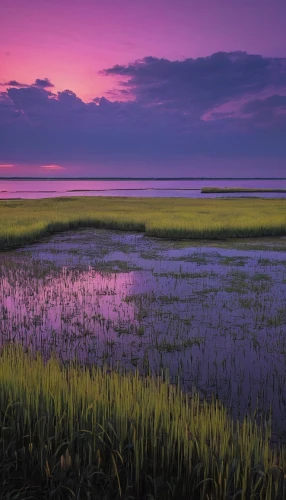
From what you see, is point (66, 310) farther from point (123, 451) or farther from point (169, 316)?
point (123, 451)

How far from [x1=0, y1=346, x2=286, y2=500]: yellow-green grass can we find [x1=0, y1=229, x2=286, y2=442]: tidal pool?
68cm

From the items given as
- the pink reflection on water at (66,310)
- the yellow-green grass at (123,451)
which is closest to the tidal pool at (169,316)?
the pink reflection on water at (66,310)

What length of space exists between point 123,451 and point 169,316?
4.88 meters

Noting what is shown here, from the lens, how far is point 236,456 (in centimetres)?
318

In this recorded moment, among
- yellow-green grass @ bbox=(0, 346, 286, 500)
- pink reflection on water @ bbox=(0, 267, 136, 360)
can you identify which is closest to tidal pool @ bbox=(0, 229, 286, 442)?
pink reflection on water @ bbox=(0, 267, 136, 360)

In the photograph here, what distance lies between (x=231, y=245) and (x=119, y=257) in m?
5.25

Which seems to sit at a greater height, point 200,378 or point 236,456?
point 236,456

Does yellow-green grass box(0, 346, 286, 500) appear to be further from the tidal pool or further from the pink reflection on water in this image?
the pink reflection on water

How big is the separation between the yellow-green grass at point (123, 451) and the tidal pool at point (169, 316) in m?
0.68

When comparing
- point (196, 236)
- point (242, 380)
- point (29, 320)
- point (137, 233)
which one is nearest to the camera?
point (242, 380)

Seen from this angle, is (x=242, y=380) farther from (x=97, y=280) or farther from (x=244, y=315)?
(x=97, y=280)

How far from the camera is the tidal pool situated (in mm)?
5438

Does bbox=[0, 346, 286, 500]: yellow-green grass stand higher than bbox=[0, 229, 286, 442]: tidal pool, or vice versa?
bbox=[0, 346, 286, 500]: yellow-green grass

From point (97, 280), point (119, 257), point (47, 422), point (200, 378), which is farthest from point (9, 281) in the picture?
point (47, 422)
